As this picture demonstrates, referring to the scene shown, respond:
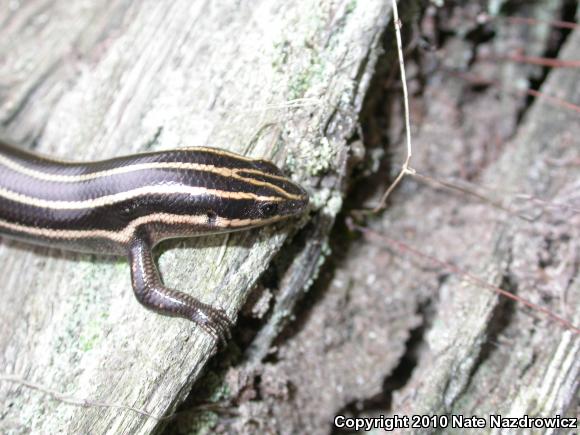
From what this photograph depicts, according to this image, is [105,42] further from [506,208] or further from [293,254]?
[506,208]

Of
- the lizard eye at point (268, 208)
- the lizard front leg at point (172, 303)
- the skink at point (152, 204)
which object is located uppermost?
the lizard eye at point (268, 208)

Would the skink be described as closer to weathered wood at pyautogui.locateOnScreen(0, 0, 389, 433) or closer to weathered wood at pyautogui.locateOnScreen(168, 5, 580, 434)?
weathered wood at pyautogui.locateOnScreen(0, 0, 389, 433)

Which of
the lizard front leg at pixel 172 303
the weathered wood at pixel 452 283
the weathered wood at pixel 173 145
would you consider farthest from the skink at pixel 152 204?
the weathered wood at pixel 452 283

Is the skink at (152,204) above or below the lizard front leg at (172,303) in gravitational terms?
above

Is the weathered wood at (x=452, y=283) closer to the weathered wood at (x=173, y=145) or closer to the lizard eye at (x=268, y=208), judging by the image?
the weathered wood at (x=173, y=145)

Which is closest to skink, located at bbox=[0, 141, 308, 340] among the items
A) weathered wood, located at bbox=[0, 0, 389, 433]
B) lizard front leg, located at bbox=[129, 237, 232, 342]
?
lizard front leg, located at bbox=[129, 237, 232, 342]

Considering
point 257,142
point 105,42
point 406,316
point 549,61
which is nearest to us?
point 257,142

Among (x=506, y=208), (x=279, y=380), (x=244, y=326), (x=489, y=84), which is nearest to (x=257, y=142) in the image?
(x=244, y=326)
